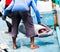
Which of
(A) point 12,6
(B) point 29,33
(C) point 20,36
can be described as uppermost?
(A) point 12,6

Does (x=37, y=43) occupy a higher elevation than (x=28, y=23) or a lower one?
lower

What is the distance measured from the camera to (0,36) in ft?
17.8

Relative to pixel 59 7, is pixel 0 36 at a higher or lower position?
lower

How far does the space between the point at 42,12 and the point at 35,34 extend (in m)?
1.76

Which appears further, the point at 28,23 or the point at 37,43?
the point at 37,43

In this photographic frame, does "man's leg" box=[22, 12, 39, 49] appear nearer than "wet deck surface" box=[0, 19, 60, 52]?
Yes

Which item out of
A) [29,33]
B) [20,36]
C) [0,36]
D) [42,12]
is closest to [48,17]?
[42,12]

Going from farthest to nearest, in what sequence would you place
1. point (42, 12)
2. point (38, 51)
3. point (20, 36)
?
1. point (42, 12)
2. point (20, 36)
3. point (38, 51)

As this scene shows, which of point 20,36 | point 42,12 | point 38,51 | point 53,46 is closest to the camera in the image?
point 38,51

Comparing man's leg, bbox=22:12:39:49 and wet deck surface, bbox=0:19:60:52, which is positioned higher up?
man's leg, bbox=22:12:39:49

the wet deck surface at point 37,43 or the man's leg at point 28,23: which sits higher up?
the man's leg at point 28,23

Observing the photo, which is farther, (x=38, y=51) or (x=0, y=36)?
(x=0, y=36)

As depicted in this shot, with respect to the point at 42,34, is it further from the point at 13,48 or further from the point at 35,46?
the point at 13,48

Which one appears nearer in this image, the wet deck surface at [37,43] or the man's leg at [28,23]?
the man's leg at [28,23]
